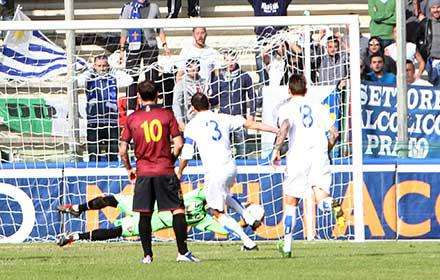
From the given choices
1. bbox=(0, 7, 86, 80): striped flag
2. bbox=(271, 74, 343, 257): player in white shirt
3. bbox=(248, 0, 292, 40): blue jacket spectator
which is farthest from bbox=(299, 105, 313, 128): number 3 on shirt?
bbox=(248, 0, 292, 40): blue jacket spectator

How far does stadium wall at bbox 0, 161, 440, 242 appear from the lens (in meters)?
20.9

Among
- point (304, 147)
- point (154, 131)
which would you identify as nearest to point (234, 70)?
point (304, 147)

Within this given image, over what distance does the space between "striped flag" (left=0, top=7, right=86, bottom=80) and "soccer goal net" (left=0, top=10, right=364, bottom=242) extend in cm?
5

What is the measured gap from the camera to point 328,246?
18688mm

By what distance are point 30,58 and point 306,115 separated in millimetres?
7516

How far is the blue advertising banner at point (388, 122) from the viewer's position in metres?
21.5

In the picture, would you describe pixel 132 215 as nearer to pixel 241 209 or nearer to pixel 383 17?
pixel 241 209

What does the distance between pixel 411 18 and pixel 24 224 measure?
7.84 meters

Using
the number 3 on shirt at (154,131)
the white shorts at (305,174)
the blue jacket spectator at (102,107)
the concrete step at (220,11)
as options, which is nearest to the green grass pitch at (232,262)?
the white shorts at (305,174)

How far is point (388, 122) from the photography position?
21719 mm

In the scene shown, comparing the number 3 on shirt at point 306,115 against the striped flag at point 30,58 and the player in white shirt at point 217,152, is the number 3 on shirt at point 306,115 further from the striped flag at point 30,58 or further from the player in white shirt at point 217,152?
the striped flag at point 30,58

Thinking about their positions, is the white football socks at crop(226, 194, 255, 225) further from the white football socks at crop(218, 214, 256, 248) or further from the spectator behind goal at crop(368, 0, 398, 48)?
the spectator behind goal at crop(368, 0, 398, 48)

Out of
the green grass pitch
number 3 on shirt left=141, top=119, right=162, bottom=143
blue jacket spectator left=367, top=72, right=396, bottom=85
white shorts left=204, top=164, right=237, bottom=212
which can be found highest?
blue jacket spectator left=367, top=72, right=396, bottom=85

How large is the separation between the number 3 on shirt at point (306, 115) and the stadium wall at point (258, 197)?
13.4ft
